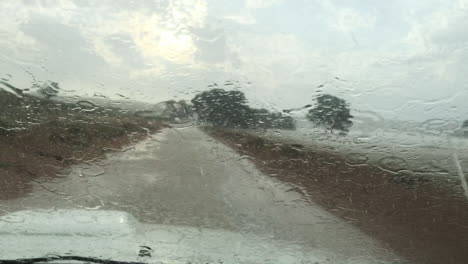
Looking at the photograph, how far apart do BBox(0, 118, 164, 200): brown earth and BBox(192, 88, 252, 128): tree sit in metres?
0.80

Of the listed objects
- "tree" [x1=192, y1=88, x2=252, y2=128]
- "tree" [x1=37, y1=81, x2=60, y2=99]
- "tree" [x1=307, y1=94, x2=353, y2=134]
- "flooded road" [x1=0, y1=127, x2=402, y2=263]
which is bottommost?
"flooded road" [x1=0, y1=127, x2=402, y2=263]

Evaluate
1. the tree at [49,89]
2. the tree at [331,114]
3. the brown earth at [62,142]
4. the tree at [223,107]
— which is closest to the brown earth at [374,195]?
the tree at [223,107]

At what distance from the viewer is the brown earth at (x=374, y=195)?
7457mm

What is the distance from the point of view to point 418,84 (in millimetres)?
7570

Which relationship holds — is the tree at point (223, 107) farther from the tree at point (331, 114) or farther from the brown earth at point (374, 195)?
the tree at point (331, 114)

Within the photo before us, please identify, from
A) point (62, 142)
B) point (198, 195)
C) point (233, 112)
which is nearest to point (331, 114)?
point (233, 112)

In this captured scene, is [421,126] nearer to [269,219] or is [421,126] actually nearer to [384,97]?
[384,97]

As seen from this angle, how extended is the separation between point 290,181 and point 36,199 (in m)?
3.69

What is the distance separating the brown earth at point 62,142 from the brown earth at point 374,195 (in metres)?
1.35

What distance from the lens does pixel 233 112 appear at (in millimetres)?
8133

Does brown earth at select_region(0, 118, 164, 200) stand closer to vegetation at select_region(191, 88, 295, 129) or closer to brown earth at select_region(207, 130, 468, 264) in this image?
vegetation at select_region(191, 88, 295, 129)

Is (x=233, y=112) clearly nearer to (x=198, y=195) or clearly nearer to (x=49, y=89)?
(x=198, y=195)

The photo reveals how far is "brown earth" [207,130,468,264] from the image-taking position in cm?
746

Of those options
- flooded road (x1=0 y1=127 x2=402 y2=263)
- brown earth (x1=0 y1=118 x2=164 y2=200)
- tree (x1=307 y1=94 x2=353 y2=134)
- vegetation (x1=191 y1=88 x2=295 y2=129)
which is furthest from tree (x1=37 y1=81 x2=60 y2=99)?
tree (x1=307 y1=94 x2=353 y2=134)
